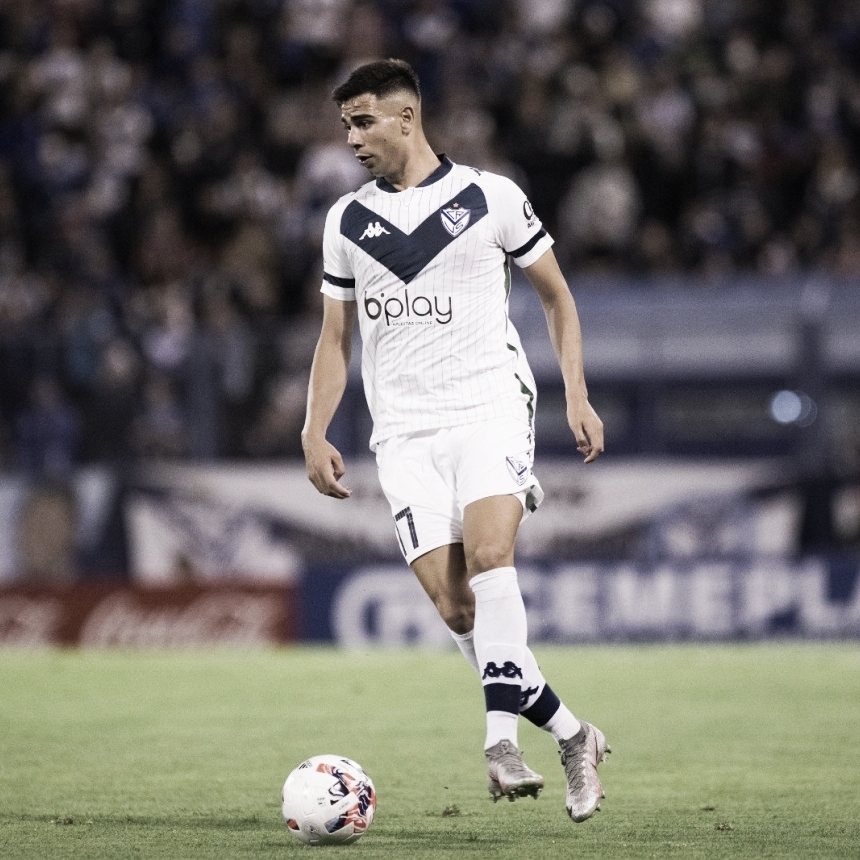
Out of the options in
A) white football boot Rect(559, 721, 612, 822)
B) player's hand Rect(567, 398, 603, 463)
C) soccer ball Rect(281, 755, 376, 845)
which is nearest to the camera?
soccer ball Rect(281, 755, 376, 845)

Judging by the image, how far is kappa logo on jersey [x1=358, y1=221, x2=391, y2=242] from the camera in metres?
5.66

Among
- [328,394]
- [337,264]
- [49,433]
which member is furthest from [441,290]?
[49,433]

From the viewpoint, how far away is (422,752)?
7.24 m

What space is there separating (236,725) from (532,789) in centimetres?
345

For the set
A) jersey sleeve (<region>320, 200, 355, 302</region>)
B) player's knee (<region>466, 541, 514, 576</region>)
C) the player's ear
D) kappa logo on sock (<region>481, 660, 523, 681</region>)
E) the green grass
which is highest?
the player's ear

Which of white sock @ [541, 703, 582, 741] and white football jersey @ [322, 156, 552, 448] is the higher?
white football jersey @ [322, 156, 552, 448]

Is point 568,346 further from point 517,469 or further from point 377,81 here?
point 377,81

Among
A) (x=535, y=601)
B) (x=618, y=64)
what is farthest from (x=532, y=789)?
(x=618, y=64)

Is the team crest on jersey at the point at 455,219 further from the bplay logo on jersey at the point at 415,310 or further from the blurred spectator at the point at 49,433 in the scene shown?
the blurred spectator at the point at 49,433

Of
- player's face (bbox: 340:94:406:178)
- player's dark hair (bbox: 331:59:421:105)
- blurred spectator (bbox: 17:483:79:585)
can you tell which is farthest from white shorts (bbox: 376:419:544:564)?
blurred spectator (bbox: 17:483:79:585)

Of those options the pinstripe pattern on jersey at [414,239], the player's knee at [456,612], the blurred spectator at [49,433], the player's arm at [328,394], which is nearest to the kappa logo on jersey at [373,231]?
the pinstripe pattern on jersey at [414,239]

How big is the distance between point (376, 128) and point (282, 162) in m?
10.2

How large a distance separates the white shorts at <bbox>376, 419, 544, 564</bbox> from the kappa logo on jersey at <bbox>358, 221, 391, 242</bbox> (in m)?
0.68

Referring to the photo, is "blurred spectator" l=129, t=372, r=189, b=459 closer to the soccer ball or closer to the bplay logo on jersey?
the bplay logo on jersey
